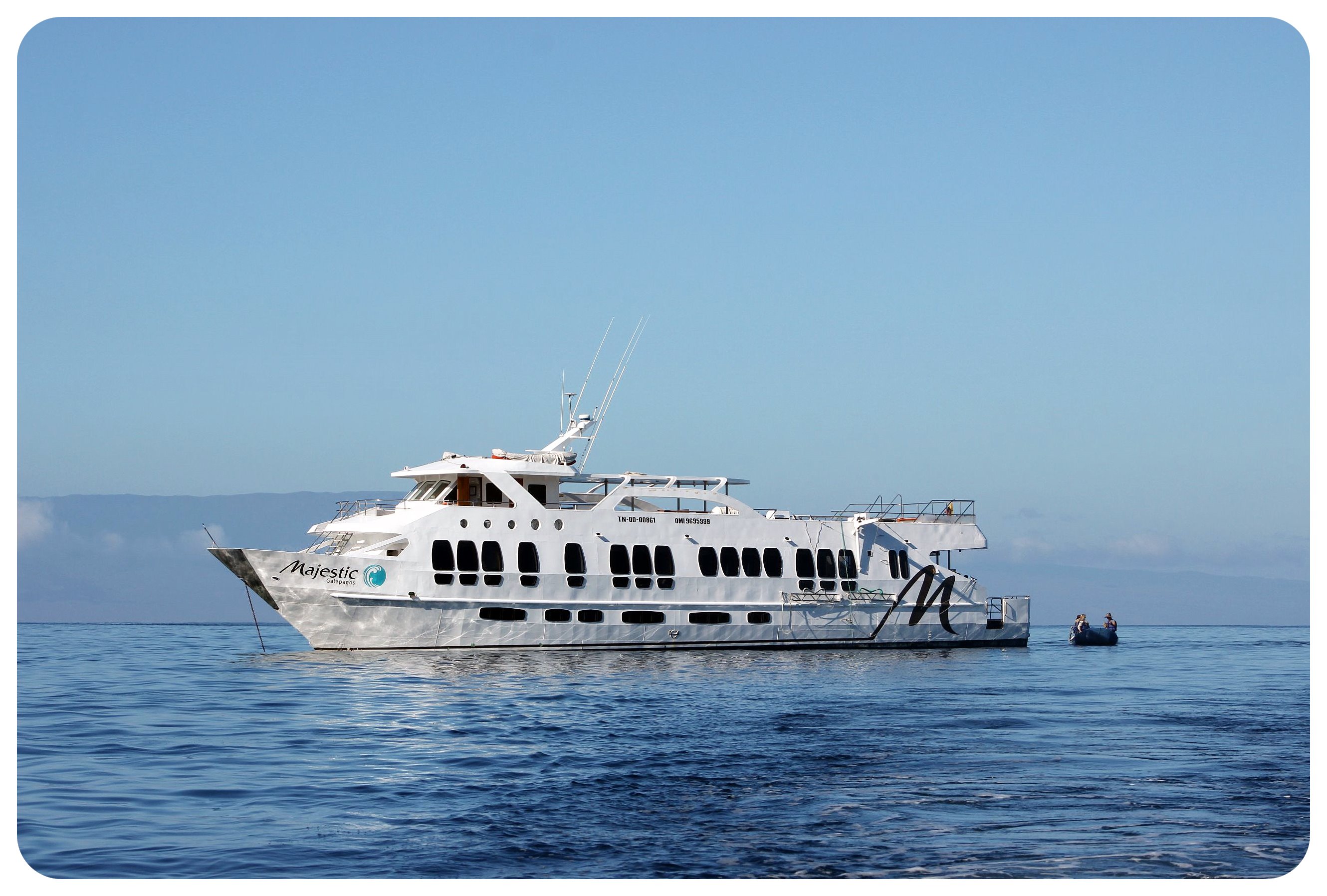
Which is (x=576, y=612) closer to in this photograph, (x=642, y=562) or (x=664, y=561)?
(x=642, y=562)

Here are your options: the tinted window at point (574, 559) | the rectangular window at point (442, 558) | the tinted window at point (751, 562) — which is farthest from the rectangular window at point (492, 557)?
the tinted window at point (751, 562)

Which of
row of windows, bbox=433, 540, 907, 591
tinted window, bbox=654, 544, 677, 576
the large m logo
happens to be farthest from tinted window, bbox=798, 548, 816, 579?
tinted window, bbox=654, 544, 677, 576

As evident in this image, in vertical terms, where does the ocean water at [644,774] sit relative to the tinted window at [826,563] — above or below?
below

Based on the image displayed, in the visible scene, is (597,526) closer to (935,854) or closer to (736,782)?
(736,782)

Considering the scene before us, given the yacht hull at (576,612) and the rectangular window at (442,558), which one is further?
the rectangular window at (442,558)

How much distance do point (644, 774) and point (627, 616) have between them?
1846 cm

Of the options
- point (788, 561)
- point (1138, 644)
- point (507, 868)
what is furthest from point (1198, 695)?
point (1138, 644)

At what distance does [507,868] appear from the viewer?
1151cm

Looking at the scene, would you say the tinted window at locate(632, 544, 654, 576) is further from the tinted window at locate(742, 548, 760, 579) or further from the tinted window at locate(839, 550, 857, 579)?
the tinted window at locate(839, 550, 857, 579)

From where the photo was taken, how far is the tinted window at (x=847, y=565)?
38281 millimetres

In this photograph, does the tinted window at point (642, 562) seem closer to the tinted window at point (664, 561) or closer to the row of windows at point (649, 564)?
the row of windows at point (649, 564)

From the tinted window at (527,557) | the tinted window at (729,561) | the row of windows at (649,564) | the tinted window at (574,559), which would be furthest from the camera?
the tinted window at (729,561)

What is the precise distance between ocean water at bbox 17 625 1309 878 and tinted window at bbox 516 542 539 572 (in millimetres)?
3129

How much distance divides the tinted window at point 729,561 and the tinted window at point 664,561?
1495mm
